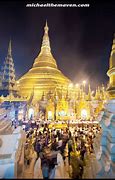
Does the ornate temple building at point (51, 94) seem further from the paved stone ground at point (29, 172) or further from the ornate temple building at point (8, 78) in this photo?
the paved stone ground at point (29, 172)

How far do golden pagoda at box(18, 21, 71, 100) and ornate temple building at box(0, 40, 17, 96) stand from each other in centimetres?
104

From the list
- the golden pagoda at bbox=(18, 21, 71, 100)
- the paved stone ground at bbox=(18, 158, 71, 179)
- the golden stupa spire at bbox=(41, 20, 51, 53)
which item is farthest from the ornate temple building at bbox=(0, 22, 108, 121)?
the paved stone ground at bbox=(18, 158, 71, 179)

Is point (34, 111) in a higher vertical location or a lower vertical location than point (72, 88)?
lower

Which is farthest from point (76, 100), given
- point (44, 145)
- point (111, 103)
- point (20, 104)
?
point (111, 103)

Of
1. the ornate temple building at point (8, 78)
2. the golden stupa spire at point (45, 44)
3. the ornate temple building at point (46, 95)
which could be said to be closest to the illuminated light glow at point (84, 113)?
the ornate temple building at point (46, 95)

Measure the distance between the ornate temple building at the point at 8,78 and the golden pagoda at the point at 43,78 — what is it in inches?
40.9

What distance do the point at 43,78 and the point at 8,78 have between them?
2822 mm

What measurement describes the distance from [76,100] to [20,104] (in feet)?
12.3

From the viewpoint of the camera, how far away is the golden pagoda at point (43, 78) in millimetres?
13203

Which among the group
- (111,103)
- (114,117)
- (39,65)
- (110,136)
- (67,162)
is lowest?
(67,162)

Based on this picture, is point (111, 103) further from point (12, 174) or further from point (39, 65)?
point (39, 65)

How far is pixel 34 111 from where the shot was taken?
10859mm

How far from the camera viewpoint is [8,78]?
13.1 m

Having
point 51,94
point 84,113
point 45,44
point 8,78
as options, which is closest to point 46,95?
point 51,94
